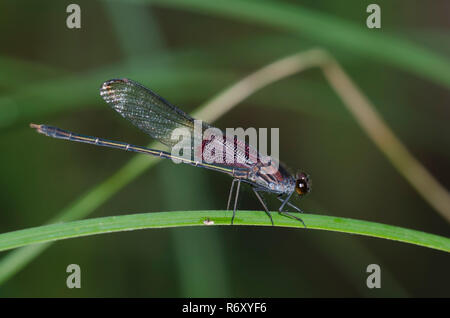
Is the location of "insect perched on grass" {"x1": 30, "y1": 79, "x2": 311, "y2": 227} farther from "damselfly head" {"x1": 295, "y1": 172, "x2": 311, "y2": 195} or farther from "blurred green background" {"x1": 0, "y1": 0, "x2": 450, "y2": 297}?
"blurred green background" {"x1": 0, "y1": 0, "x2": 450, "y2": 297}

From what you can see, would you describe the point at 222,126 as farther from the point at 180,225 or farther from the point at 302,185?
the point at 180,225

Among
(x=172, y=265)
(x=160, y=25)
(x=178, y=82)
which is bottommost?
(x=172, y=265)

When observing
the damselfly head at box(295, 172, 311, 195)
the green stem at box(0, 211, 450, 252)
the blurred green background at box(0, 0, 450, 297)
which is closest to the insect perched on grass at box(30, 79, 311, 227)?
the damselfly head at box(295, 172, 311, 195)

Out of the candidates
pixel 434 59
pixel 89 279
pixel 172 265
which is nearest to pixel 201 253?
pixel 172 265

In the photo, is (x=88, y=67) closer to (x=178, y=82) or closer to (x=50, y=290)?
(x=178, y=82)

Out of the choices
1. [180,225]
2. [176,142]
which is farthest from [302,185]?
[180,225]
